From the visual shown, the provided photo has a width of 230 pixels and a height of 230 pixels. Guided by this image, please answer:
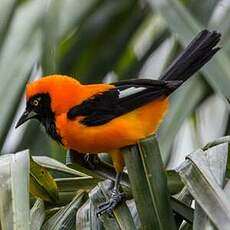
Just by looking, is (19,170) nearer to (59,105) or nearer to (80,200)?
(80,200)

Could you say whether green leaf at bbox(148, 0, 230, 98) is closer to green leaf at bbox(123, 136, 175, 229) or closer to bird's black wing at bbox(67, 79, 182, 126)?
bird's black wing at bbox(67, 79, 182, 126)

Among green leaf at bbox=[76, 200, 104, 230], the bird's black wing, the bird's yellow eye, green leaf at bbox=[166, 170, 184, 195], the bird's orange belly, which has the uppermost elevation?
the bird's yellow eye

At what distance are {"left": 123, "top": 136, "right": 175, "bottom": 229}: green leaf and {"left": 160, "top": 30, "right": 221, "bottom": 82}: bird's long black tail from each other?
471 millimetres

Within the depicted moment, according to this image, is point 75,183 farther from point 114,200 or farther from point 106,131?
point 106,131

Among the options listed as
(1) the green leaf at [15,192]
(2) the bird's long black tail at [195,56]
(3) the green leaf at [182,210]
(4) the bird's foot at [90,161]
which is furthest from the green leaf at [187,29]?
(1) the green leaf at [15,192]

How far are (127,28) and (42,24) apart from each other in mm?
308

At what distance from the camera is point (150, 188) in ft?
3.98

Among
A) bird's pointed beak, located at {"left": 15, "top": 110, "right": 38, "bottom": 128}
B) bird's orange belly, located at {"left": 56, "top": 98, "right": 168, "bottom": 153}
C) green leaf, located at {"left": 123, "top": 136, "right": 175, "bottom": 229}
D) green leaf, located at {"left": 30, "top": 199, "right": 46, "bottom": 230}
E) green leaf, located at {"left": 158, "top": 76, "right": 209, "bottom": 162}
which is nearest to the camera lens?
green leaf, located at {"left": 123, "top": 136, "right": 175, "bottom": 229}

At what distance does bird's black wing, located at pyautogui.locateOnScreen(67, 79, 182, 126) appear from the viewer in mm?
1618

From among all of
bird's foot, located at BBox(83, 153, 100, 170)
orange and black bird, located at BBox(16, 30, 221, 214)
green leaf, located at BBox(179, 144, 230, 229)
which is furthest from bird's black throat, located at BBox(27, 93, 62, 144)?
green leaf, located at BBox(179, 144, 230, 229)

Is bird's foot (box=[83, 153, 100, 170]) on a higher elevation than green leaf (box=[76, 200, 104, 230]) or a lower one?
higher

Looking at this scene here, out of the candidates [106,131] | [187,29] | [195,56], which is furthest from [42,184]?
[187,29]

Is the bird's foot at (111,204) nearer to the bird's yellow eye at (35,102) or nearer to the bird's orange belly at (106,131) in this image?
the bird's orange belly at (106,131)

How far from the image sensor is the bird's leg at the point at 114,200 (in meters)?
1.28
